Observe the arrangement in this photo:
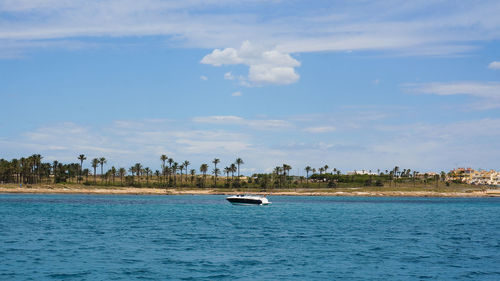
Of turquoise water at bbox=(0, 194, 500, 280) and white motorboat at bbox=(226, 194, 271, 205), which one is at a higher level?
white motorboat at bbox=(226, 194, 271, 205)

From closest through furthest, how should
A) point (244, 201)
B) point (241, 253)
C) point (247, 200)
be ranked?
point (241, 253), point (247, 200), point (244, 201)

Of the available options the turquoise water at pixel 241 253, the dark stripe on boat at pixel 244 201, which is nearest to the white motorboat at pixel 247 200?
the dark stripe on boat at pixel 244 201

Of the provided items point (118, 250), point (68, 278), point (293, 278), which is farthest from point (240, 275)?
point (118, 250)

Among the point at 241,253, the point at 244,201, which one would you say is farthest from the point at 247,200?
the point at 241,253

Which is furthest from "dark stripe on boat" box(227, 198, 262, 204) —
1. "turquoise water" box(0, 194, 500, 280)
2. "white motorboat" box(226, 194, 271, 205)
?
"turquoise water" box(0, 194, 500, 280)

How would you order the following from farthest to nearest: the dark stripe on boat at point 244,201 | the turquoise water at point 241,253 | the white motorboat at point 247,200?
the dark stripe on boat at point 244,201, the white motorboat at point 247,200, the turquoise water at point 241,253

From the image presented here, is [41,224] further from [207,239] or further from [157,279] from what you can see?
[157,279]

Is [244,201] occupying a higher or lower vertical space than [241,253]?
higher

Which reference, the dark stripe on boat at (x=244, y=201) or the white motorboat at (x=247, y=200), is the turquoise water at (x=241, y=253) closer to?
the white motorboat at (x=247, y=200)

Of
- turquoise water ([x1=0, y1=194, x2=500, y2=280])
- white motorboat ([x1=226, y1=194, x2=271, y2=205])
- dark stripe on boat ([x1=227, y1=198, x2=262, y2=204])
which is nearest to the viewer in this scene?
turquoise water ([x1=0, y1=194, x2=500, y2=280])

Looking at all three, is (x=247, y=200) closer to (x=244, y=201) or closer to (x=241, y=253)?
(x=244, y=201)

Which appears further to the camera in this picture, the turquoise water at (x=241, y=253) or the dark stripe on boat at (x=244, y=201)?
the dark stripe on boat at (x=244, y=201)

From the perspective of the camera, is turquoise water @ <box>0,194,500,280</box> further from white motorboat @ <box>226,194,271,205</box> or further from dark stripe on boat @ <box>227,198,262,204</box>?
dark stripe on boat @ <box>227,198,262,204</box>

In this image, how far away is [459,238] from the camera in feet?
202
